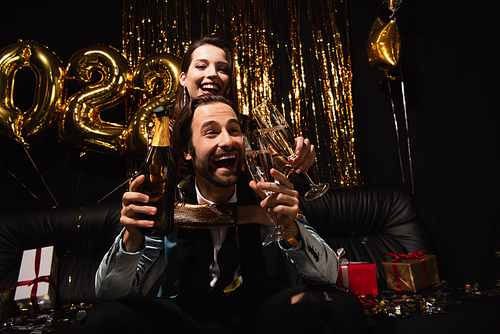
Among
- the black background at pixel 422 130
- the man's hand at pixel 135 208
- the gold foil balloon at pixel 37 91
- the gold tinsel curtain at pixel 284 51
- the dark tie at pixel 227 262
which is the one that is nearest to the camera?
the man's hand at pixel 135 208

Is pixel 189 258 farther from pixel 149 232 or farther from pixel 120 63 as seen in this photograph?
pixel 120 63

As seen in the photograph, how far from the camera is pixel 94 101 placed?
7.27ft

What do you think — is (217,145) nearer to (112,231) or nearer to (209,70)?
(209,70)

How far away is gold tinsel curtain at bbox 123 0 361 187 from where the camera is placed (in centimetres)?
264

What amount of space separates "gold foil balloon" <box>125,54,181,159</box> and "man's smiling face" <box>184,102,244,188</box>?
96cm

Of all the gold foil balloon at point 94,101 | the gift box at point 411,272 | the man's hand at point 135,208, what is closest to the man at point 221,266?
the man's hand at point 135,208

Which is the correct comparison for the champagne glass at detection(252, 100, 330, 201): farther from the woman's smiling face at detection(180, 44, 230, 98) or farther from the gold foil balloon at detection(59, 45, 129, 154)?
the gold foil balloon at detection(59, 45, 129, 154)

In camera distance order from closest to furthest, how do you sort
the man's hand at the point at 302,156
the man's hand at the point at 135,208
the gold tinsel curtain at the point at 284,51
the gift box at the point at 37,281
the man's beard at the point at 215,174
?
the man's hand at the point at 135,208, the man's hand at the point at 302,156, the man's beard at the point at 215,174, the gift box at the point at 37,281, the gold tinsel curtain at the point at 284,51

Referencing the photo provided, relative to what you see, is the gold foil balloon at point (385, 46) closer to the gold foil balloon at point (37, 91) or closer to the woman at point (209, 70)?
the woman at point (209, 70)

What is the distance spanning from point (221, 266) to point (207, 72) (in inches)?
37.6

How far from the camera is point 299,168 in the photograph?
1.04 metres

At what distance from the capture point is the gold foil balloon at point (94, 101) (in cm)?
218

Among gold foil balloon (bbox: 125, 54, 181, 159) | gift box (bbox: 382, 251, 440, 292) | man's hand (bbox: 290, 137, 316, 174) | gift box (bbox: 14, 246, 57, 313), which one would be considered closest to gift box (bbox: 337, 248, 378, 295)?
gift box (bbox: 382, 251, 440, 292)

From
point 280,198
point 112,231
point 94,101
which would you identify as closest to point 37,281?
point 112,231
